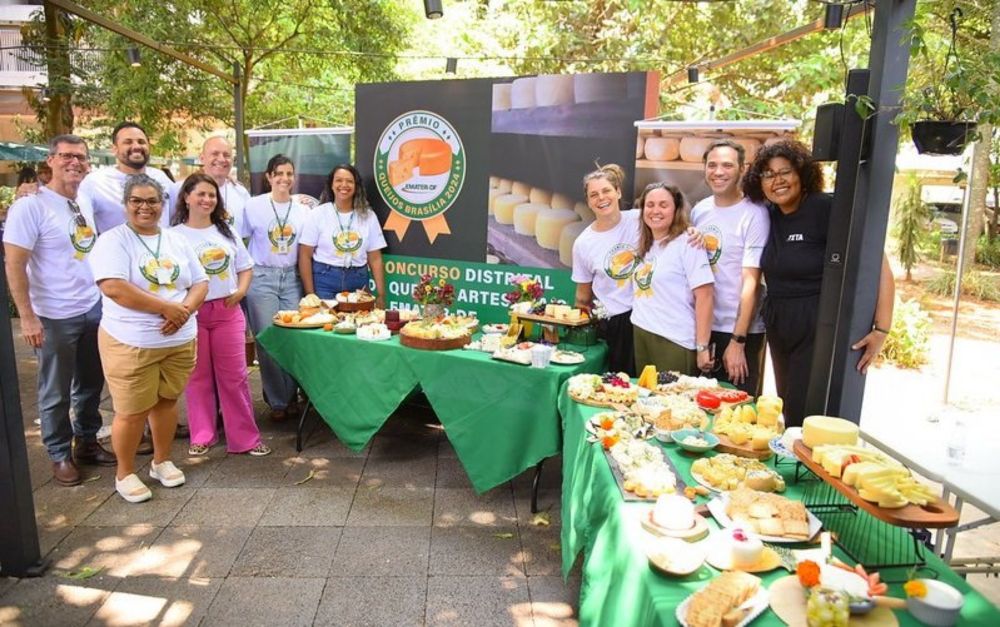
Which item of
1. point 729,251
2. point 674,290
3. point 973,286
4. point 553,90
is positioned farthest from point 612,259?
point 973,286

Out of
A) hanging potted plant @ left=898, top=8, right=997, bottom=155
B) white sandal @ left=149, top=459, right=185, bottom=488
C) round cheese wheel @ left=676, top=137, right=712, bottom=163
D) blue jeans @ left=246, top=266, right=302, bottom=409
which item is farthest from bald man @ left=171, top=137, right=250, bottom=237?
hanging potted plant @ left=898, top=8, right=997, bottom=155

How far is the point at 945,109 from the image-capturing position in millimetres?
2326

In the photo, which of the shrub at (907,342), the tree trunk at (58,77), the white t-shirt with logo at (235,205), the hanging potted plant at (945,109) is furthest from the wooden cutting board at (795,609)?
the tree trunk at (58,77)

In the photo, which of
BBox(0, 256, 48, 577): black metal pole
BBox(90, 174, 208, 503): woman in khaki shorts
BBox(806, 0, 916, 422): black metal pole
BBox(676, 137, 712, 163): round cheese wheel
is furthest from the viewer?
BBox(676, 137, 712, 163): round cheese wheel

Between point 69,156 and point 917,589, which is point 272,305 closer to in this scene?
point 69,156

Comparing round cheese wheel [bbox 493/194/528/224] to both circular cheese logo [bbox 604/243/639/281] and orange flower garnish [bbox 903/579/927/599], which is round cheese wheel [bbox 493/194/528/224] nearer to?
circular cheese logo [bbox 604/243/639/281]

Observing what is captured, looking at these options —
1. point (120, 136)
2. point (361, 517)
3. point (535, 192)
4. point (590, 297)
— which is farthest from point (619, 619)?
point (120, 136)

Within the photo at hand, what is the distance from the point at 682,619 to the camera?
55.1 inches

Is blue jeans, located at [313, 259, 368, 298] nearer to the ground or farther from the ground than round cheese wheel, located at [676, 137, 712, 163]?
nearer to the ground

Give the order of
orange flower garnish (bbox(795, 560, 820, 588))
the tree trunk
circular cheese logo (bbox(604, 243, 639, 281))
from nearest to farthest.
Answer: orange flower garnish (bbox(795, 560, 820, 588)) → circular cheese logo (bbox(604, 243, 639, 281)) → the tree trunk

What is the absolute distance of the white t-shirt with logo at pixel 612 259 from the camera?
12.4 ft

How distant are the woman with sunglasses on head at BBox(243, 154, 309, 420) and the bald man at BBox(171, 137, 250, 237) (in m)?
0.07

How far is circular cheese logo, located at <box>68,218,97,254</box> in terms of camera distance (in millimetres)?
3574

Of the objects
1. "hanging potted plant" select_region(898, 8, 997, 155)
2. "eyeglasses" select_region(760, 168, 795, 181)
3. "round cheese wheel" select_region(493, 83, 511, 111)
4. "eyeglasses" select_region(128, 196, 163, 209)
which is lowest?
"eyeglasses" select_region(128, 196, 163, 209)
